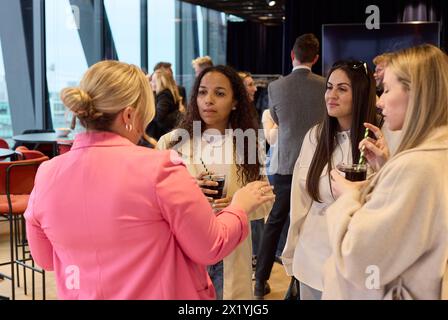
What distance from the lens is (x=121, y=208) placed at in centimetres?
149

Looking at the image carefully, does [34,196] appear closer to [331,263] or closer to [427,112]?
[331,263]

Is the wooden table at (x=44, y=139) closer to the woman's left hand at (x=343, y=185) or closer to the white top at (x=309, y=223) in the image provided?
the white top at (x=309, y=223)

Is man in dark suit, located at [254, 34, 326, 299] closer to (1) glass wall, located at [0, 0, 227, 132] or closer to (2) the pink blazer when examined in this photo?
(1) glass wall, located at [0, 0, 227, 132]

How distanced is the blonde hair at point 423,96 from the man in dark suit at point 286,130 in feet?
8.36

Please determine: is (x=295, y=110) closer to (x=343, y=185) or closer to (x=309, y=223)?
(x=309, y=223)

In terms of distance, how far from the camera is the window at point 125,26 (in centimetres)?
856

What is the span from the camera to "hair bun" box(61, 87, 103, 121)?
1542 mm

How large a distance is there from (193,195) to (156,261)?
19 cm

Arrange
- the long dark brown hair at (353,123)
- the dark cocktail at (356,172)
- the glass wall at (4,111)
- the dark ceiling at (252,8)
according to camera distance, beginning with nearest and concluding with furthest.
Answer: the dark cocktail at (356,172), the long dark brown hair at (353,123), the glass wall at (4,111), the dark ceiling at (252,8)

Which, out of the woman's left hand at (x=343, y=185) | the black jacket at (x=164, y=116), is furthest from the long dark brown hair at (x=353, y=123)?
the black jacket at (x=164, y=116)

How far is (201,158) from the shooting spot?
254 cm

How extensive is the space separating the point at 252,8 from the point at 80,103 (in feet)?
36.7
